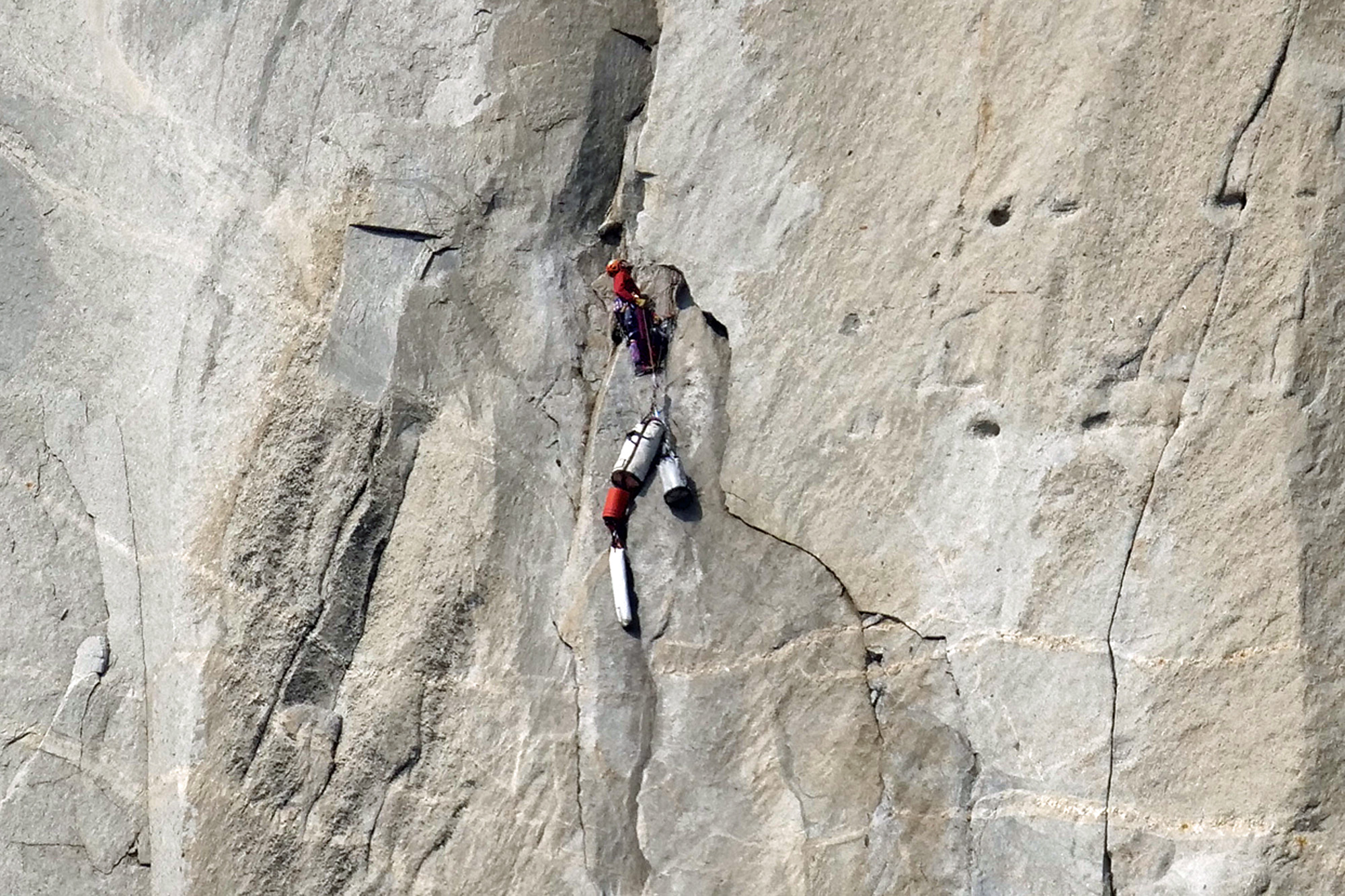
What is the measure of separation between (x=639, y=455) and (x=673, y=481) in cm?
14

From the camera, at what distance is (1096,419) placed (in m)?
3.62

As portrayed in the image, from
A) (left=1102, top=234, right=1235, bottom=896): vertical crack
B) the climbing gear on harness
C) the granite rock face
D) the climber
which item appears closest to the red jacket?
the climber

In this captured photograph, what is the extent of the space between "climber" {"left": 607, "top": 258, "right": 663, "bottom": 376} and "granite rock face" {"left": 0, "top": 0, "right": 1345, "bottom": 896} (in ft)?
0.33

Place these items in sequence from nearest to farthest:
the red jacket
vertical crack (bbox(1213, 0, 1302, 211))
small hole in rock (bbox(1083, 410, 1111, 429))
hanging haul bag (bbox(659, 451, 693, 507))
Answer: vertical crack (bbox(1213, 0, 1302, 211))
small hole in rock (bbox(1083, 410, 1111, 429))
hanging haul bag (bbox(659, 451, 693, 507))
the red jacket

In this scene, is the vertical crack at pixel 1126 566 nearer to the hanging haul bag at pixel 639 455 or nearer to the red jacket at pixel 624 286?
the hanging haul bag at pixel 639 455

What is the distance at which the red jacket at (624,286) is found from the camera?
4.22 meters

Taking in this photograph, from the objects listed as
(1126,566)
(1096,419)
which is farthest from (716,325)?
(1126,566)

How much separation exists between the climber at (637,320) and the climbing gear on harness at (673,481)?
312 millimetres

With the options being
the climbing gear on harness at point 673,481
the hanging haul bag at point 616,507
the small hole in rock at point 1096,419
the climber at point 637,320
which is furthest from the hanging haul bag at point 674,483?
the small hole in rock at point 1096,419

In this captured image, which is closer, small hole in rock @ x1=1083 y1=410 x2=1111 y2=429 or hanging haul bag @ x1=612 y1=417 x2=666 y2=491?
small hole in rock @ x1=1083 y1=410 x2=1111 y2=429

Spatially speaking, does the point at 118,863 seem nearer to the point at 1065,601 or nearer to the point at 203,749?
the point at 203,749

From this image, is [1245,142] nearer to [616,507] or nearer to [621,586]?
[616,507]

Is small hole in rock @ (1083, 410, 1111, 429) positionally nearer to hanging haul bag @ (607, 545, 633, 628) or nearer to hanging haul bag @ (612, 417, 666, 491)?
hanging haul bag @ (612, 417, 666, 491)

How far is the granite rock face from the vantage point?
137 inches
